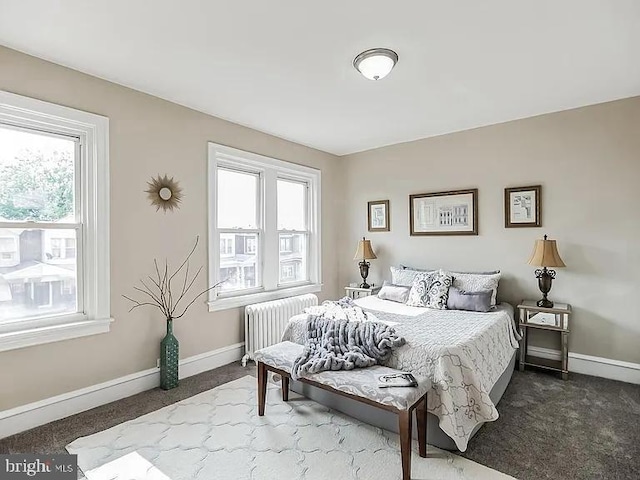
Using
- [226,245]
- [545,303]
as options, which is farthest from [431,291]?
[226,245]

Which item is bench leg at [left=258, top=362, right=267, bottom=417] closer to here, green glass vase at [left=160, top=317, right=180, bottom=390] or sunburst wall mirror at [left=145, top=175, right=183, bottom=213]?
green glass vase at [left=160, top=317, right=180, bottom=390]

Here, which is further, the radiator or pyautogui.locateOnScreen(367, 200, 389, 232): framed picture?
pyautogui.locateOnScreen(367, 200, 389, 232): framed picture

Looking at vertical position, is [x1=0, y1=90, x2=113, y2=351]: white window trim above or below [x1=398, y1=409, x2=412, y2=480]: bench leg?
above

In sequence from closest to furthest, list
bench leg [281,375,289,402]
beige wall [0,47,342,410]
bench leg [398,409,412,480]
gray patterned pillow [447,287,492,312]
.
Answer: bench leg [398,409,412,480], beige wall [0,47,342,410], bench leg [281,375,289,402], gray patterned pillow [447,287,492,312]

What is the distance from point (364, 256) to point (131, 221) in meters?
2.78

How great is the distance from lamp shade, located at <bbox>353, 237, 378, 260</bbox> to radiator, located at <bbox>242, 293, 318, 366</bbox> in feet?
3.92

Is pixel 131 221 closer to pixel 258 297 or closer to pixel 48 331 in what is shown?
pixel 48 331

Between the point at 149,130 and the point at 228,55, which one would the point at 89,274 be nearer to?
the point at 149,130

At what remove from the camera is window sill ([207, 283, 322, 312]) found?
361 cm

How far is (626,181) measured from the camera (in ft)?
10.5

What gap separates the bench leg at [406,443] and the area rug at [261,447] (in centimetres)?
9

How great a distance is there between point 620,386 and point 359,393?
104 inches

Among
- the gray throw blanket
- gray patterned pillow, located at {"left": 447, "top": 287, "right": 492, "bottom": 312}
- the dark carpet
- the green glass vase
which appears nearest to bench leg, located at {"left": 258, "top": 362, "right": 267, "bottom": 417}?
the gray throw blanket

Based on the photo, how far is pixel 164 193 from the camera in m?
3.16
